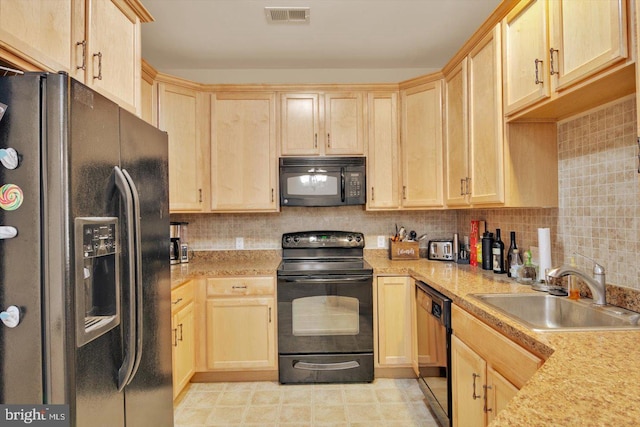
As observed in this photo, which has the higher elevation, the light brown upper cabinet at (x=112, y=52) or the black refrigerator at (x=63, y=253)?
the light brown upper cabinet at (x=112, y=52)

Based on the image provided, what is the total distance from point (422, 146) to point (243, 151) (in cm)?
148

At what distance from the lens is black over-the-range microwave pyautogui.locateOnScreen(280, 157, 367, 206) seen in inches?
112

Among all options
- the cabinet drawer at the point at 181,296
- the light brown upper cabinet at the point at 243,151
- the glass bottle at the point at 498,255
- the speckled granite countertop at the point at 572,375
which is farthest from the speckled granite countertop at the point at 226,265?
the glass bottle at the point at 498,255

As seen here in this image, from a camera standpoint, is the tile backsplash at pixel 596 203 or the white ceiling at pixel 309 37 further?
the white ceiling at pixel 309 37

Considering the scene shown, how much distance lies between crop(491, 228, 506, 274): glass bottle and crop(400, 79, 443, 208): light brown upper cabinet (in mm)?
553

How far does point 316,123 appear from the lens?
2885 mm

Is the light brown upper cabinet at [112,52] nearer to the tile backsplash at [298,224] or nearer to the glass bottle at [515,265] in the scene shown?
the tile backsplash at [298,224]

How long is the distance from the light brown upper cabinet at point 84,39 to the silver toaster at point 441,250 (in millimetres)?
2419

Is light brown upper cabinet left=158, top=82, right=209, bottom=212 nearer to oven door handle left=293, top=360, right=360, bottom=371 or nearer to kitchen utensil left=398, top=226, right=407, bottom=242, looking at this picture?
oven door handle left=293, top=360, right=360, bottom=371

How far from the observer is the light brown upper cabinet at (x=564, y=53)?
3.88 ft

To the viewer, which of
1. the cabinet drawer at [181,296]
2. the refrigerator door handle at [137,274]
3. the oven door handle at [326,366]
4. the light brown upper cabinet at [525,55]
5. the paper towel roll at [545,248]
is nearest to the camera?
the refrigerator door handle at [137,274]

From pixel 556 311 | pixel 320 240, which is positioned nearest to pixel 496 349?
pixel 556 311

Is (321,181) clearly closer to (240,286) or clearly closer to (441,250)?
(240,286)

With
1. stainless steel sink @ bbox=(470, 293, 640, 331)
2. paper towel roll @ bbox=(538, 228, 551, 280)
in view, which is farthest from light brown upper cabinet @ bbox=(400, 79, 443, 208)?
stainless steel sink @ bbox=(470, 293, 640, 331)
